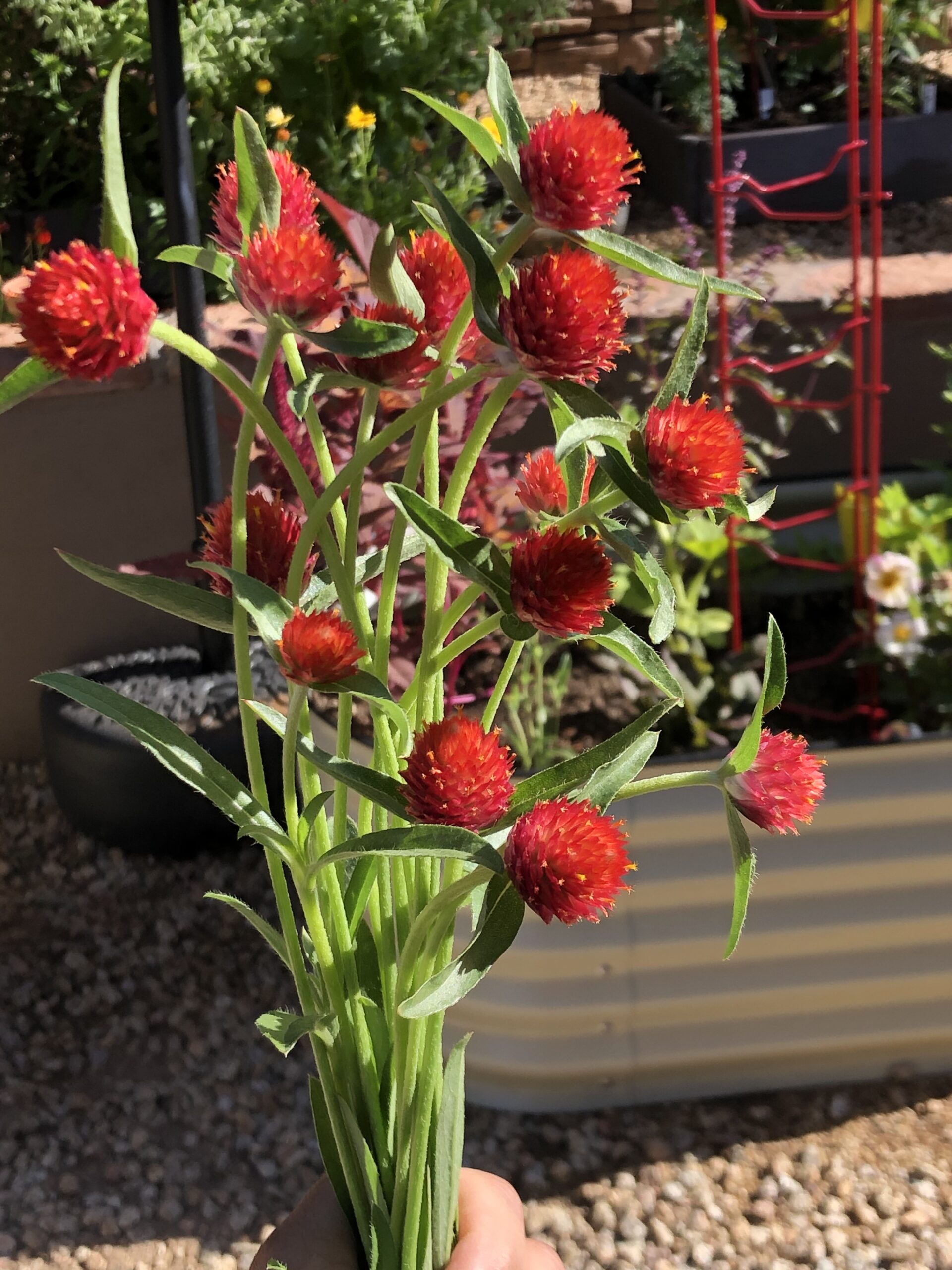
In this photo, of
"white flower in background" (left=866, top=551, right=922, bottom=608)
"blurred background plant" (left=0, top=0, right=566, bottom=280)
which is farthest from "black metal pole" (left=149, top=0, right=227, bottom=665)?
"white flower in background" (left=866, top=551, right=922, bottom=608)

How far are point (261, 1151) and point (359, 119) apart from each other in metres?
1.47

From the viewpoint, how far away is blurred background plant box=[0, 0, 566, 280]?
2.00 metres

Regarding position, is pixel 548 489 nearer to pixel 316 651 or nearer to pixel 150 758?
pixel 316 651

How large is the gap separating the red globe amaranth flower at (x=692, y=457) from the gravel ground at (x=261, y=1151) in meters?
1.06

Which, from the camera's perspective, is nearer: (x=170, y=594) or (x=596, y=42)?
(x=170, y=594)

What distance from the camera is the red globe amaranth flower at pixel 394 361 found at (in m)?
0.52

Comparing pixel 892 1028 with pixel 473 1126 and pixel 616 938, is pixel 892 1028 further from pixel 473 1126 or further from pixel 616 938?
pixel 473 1126

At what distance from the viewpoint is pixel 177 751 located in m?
0.56

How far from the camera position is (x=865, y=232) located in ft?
7.83

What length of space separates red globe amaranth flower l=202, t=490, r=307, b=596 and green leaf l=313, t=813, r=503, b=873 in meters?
0.13

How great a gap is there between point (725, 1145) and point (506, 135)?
121 cm

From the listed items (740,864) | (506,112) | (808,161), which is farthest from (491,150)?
(808,161)

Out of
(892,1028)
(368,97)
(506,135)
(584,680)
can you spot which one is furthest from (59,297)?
(368,97)

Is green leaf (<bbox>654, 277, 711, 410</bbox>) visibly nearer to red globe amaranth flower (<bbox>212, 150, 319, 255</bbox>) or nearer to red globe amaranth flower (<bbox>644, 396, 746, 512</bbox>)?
red globe amaranth flower (<bbox>644, 396, 746, 512</bbox>)
